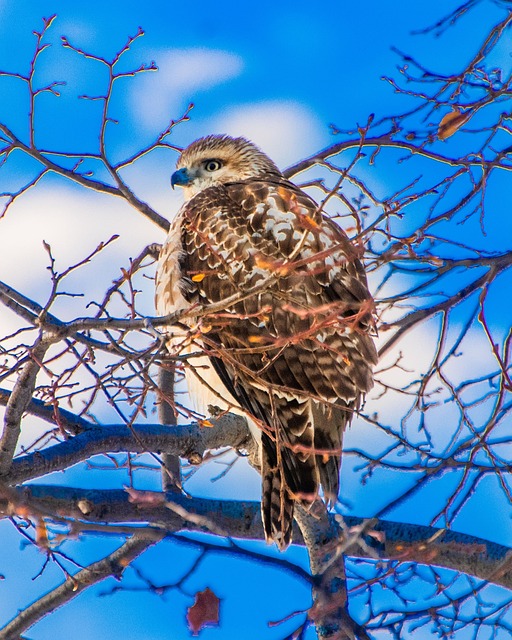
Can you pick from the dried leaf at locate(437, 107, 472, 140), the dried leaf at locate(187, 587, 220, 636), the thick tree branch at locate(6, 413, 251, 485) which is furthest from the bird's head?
the dried leaf at locate(187, 587, 220, 636)

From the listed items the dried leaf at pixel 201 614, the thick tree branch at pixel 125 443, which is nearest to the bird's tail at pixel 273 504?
the thick tree branch at pixel 125 443

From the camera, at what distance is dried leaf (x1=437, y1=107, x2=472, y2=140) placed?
3979 millimetres

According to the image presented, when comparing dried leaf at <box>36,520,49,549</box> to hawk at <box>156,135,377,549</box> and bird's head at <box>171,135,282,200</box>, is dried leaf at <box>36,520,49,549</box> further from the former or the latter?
bird's head at <box>171,135,282,200</box>

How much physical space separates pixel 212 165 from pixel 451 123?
110 inches

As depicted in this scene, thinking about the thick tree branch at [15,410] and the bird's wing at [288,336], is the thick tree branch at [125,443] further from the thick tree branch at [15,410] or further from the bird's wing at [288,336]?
the bird's wing at [288,336]

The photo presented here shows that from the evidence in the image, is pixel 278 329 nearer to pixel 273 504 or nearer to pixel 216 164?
pixel 273 504

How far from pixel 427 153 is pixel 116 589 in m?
3.00

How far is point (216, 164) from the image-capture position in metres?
6.52

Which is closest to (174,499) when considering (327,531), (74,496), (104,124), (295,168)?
(74,496)

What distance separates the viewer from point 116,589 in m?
3.20

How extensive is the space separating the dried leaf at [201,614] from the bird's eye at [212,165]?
13.0 ft

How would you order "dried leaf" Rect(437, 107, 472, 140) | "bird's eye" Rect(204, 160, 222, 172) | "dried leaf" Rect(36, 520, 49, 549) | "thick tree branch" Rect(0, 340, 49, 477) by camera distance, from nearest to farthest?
"dried leaf" Rect(36, 520, 49, 549)
"thick tree branch" Rect(0, 340, 49, 477)
"dried leaf" Rect(437, 107, 472, 140)
"bird's eye" Rect(204, 160, 222, 172)

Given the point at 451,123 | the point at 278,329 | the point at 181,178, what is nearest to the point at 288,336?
the point at 278,329

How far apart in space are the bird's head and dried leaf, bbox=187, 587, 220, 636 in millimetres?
3713
